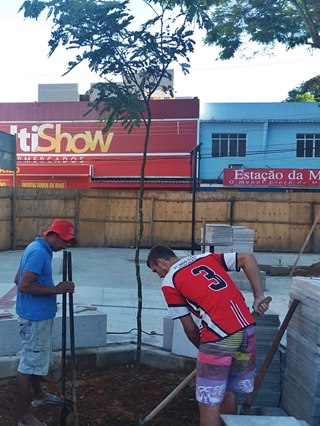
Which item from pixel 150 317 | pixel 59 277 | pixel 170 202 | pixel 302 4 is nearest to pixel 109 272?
pixel 59 277

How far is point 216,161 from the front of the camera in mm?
24547

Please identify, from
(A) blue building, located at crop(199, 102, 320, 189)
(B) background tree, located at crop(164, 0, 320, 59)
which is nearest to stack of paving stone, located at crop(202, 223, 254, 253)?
(B) background tree, located at crop(164, 0, 320, 59)

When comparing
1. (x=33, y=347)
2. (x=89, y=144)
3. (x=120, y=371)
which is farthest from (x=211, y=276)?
(x=89, y=144)

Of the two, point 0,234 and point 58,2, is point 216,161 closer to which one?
point 0,234

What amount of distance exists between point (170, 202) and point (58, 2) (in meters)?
14.0

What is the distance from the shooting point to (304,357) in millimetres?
3436

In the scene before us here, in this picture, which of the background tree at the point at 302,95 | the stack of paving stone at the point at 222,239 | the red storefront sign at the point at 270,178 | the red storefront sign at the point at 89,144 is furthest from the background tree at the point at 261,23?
the background tree at the point at 302,95

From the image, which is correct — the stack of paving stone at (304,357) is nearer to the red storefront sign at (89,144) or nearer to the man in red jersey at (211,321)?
the man in red jersey at (211,321)

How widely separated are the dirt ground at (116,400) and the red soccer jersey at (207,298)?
1225 millimetres

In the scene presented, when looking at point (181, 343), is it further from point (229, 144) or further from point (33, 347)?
point (229, 144)

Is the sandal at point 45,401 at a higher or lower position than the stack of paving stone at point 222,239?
lower

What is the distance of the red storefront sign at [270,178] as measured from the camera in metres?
19.7

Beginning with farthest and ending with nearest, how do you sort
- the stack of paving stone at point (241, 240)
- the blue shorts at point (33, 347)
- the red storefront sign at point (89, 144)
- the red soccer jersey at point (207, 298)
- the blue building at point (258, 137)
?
the blue building at point (258, 137) < the red storefront sign at point (89, 144) < the stack of paving stone at point (241, 240) < the blue shorts at point (33, 347) < the red soccer jersey at point (207, 298)

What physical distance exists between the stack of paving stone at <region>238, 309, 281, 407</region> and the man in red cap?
1575 millimetres
